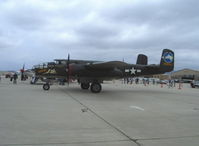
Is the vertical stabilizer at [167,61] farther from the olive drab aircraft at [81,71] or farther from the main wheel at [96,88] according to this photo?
the main wheel at [96,88]

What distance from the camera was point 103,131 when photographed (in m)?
5.42

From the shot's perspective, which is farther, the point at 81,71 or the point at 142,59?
the point at 142,59

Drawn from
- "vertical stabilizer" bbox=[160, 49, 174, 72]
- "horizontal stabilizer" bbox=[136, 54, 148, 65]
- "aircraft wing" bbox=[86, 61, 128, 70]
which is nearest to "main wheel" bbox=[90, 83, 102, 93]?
"aircraft wing" bbox=[86, 61, 128, 70]

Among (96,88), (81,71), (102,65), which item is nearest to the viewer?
(102,65)

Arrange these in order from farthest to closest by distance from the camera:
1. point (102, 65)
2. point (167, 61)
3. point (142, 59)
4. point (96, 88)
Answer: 1. point (142, 59)
2. point (167, 61)
3. point (96, 88)
4. point (102, 65)

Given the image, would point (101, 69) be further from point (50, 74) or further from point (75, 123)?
point (75, 123)

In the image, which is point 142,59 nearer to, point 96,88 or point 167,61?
point 167,61

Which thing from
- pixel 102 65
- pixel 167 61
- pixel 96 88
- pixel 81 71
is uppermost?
pixel 167 61

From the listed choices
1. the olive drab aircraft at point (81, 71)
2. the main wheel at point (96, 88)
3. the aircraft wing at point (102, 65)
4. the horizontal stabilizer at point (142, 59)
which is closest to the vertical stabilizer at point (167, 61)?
the horizontal stabilizer at point (142, 59)

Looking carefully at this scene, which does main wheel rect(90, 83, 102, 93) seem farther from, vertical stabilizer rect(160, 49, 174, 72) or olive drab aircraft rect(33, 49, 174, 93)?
vertical stabilizer rect(160, 49, 174, 72)

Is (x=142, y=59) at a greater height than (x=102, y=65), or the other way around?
(x=142, y=59)

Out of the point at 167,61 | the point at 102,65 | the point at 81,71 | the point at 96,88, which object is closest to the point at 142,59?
the point at 167,61

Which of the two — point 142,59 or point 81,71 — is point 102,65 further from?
point 142,59

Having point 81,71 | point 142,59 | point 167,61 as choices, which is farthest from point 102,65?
point 142,59
